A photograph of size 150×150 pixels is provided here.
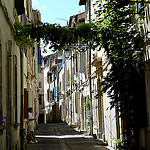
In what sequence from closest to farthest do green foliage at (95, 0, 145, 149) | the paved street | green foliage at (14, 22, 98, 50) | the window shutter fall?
green foliage at (95, 0, 145, 149)
green foliage at (14, 22, 98, 50)
the window shutter
the paved street

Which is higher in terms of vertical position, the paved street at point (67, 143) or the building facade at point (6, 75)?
the building facade at point (6, 75)

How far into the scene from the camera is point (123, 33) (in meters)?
9.08

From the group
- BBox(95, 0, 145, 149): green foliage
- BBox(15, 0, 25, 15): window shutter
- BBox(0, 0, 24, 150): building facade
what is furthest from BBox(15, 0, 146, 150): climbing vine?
BBox(15, 0, 25, 15): window shutter

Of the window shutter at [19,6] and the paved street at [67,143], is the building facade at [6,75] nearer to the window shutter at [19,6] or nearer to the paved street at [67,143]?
the window shutter at [19,6]

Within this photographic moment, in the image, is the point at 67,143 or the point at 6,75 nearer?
the point at 6,75

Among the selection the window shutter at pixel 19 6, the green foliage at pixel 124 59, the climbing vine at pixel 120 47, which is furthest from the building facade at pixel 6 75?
the green foliage at pixel 124 59

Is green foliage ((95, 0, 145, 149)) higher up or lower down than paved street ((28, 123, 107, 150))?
higher up

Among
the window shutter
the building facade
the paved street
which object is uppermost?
the window shutter

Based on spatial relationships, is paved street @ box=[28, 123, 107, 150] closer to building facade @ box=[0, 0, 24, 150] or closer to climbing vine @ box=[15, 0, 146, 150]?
building facade @ box=[0, 0, 24, 150]

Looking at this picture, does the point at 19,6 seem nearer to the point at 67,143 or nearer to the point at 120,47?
the point at 120,47

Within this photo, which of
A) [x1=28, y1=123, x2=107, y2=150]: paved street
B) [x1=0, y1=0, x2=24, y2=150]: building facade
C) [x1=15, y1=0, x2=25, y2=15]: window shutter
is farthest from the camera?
[x1=28, y1=123, x2=107, y2=150]: paved street

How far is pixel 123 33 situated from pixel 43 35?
2.41 meters

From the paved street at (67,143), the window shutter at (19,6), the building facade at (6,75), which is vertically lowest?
the paved street at (67,143)

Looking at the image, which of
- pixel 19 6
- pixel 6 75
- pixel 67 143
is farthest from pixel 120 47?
pixel 67 143
